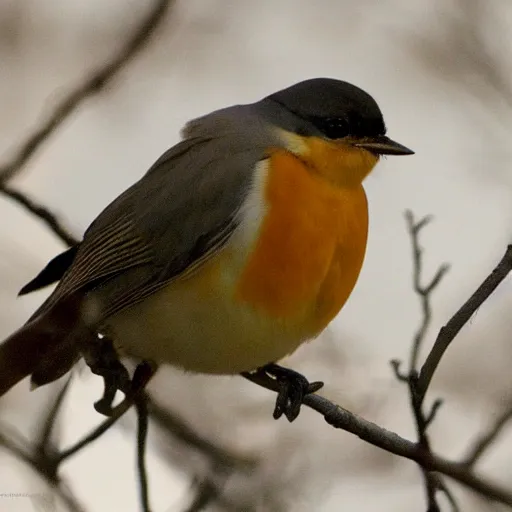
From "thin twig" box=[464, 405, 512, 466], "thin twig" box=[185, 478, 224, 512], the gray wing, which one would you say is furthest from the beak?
"thin twig" box=[185, 478, 224, 512]

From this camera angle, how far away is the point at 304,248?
11.0 feet

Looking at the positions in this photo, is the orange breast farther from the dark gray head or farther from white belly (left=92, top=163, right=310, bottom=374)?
the dark gray head

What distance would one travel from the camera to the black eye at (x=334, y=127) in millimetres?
3693

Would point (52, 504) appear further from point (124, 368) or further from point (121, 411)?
point (124, 368)

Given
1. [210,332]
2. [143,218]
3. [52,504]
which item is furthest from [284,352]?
[52,504]

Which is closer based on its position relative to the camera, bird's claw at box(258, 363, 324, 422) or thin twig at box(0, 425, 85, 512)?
thin twig at box(0, 425, 85, 512)

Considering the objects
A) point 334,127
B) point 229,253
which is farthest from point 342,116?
point 229,253

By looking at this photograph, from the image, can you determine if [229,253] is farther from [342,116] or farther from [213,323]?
[342,116]

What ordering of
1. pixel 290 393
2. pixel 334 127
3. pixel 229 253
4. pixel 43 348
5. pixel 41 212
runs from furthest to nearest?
pixel 334 127 < pixel 290 393 < pixel 229 253 < pixel 43 348 < pixel 41 212

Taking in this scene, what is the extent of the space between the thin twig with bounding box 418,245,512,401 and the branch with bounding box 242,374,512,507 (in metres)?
0.19

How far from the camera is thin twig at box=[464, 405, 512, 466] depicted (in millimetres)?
2441

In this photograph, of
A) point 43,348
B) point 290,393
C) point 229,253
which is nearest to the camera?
point 43,348

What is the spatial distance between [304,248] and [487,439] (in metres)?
1.02

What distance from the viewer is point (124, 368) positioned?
335 cm
